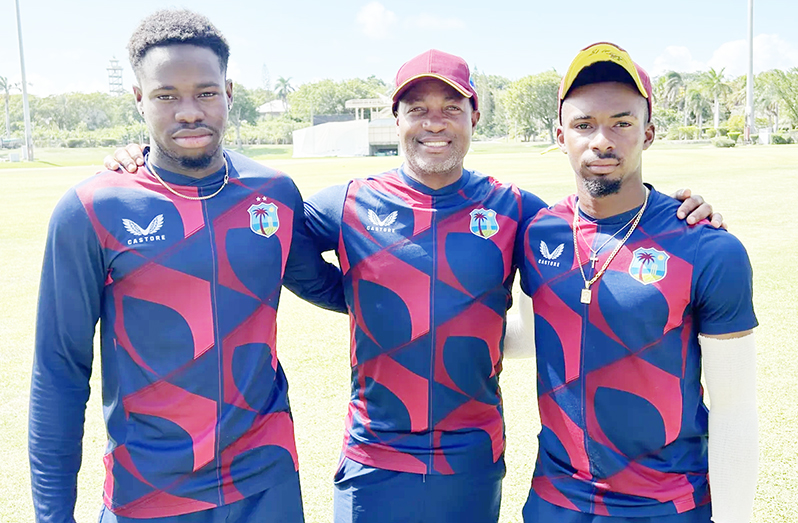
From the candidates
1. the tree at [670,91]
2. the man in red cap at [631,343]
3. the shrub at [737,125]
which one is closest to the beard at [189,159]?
the man in red cap at [631,343]

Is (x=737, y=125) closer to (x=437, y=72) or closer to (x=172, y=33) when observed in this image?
(x=437, y=72)

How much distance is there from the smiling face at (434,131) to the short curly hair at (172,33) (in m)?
1.01

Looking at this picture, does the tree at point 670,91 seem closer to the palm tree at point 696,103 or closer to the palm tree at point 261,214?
the palm tree at point 696,103

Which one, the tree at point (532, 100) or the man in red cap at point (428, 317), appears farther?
the tree at point (532, 100)

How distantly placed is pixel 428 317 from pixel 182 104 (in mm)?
1431

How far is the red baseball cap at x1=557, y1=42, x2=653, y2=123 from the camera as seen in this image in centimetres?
295

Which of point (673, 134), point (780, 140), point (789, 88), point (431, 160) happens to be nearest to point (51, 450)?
point (431, 160)

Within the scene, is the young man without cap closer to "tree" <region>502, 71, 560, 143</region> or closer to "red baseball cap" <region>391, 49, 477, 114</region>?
"red baseball cap" <region>391, 49, 477, 114</region>

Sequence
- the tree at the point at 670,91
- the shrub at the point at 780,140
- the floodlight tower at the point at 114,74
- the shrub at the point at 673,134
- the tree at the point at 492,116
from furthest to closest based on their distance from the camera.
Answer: the floodlight tower at the point at 114,74, the tree at the point at 492,116, the tree at the point at 670,91, the shrub at the point at 673,134, the shrub at the point at 780,140

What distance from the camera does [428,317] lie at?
3.37m

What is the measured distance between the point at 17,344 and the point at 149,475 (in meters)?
6.57

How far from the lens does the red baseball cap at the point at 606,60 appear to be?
2.95 meters

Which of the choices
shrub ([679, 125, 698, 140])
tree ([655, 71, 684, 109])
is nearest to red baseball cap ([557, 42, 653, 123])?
shrub ([679, 125, 698, 140])

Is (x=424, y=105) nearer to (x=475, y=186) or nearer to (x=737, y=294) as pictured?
(x=475, y=186)
